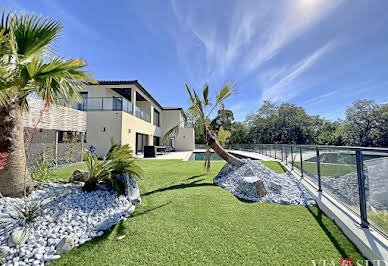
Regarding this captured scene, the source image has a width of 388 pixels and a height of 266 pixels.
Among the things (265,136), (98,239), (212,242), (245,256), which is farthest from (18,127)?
(265,136)

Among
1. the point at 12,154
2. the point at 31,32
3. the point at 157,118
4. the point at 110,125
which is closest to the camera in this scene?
the point at 31,32

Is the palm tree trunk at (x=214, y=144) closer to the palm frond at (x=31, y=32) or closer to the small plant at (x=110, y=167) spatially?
the small plant at (x=110, y=167)

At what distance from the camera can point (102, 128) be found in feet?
37.5

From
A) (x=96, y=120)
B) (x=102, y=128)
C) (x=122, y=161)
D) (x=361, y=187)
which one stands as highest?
(x=96, y=120)

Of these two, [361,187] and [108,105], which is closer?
[361,187]

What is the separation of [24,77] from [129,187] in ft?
9.05

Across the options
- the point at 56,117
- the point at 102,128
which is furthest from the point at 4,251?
the point at 102,128

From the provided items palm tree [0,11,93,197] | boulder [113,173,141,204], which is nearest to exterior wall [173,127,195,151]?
boulder [113,173,141,204]

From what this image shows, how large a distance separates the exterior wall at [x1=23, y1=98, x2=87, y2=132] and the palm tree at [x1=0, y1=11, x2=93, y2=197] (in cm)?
438

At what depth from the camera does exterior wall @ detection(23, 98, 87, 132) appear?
6.77 m

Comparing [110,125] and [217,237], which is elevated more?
[110,125]

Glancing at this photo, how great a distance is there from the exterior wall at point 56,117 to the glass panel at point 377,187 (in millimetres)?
9453

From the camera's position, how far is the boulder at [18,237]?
198cm

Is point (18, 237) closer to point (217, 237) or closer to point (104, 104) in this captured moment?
point (217, 237)
